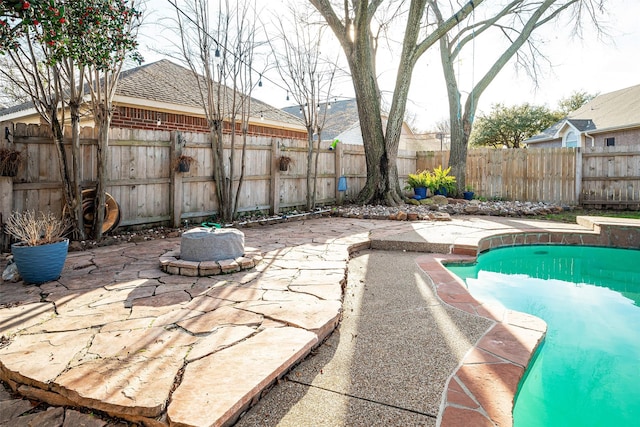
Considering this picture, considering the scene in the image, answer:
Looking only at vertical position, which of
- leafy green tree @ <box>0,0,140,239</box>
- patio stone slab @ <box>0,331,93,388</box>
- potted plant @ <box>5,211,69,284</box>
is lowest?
patio stone slab @ <box>0,331,93,388</box>

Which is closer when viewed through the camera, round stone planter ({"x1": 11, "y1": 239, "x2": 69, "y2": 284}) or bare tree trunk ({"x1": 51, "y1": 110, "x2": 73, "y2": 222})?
round stone planter ({"x1": 11, "y1": 239, "x2": 69, "y2": 284})

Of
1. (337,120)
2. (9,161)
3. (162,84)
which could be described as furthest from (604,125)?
(9,161)

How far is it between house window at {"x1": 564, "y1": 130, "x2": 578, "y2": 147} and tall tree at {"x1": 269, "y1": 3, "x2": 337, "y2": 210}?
48.4ft

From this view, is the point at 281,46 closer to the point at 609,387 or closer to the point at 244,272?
the point at 244,272

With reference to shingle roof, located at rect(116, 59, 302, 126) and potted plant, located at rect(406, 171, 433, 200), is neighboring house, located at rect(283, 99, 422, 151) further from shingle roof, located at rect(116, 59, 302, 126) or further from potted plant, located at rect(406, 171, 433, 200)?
potted plant, located at rect(406, 171, 433, 200)

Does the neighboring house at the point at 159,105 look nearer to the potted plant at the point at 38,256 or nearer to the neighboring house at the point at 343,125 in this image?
the potted plant at the point at 38,256

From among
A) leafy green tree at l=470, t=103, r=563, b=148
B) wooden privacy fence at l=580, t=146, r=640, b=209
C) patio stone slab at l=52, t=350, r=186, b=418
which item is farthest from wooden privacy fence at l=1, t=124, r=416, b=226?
leafy green tree at l=470, t=103, r=563, b=148

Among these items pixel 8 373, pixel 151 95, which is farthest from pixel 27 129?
pixel 151 95

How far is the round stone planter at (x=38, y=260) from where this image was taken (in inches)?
118

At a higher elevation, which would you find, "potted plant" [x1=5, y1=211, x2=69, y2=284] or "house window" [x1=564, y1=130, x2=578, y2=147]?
"house window" [x1=564, y1=130, x2=578, y2=147]

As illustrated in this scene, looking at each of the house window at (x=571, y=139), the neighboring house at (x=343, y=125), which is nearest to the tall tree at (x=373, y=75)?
the neighboring house at (x=343, y=125)

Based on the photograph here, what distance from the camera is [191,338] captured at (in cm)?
205

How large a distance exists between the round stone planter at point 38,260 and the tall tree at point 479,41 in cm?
952

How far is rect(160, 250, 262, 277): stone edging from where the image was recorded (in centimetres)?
332
